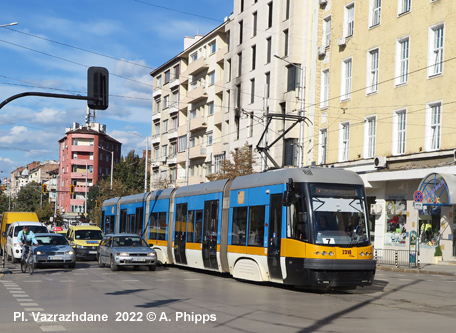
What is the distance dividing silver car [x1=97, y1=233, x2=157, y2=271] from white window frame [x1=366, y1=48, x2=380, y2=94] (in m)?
17.9

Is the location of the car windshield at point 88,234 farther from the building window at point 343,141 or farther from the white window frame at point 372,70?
the white window frame at point 372,70

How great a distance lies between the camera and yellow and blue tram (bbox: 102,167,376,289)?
17.7 m

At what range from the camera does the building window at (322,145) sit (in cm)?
4406

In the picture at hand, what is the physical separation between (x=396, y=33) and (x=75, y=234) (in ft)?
64.0

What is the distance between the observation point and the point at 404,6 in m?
37.0

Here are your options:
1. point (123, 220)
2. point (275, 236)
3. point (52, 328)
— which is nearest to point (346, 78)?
point (123, 220)

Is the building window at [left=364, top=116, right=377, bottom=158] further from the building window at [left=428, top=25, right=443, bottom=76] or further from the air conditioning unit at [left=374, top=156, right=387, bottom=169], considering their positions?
the building window at [left=428, top=25, right=443, bottom=76]

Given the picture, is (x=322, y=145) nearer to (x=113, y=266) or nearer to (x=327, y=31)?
(x=327, y=31)

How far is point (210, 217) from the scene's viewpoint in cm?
2434

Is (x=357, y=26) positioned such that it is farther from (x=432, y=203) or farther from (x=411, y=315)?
(x=411, y=315)

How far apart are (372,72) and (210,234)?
1921 cm

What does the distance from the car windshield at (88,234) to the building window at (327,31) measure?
19.0 meters

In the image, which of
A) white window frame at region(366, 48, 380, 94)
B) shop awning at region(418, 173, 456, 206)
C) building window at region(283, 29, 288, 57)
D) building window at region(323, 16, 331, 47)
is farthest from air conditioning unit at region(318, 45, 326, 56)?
shop awning at region(418, 173, 456, 206)

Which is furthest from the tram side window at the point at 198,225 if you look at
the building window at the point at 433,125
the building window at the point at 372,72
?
the building window at the point at 372,72
